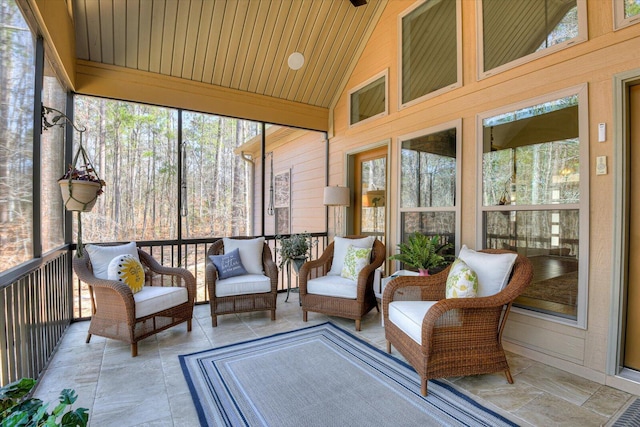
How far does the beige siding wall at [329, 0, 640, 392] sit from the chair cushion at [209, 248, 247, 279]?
8.50 feet

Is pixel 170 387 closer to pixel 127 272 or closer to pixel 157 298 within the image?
pixel 157 298

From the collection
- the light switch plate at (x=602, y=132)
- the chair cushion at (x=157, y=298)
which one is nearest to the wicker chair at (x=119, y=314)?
the chair cushion at (x=157, y=298)

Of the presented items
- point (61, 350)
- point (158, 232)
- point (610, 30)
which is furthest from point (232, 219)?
point (610, 30)

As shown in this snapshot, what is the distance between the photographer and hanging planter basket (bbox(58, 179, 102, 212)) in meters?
2.51

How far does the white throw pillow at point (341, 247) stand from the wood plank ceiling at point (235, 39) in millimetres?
2566

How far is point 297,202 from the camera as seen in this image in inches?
246

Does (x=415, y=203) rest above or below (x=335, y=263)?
above

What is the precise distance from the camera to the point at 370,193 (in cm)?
486

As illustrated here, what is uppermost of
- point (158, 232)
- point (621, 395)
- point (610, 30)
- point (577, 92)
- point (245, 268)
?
point (610, 30)

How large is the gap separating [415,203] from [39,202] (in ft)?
12.2

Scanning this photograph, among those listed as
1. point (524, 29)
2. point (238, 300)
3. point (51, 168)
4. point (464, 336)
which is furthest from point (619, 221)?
point (51, 168)

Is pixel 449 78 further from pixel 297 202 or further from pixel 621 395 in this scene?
pixel 297 202

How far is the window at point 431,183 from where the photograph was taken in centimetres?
348

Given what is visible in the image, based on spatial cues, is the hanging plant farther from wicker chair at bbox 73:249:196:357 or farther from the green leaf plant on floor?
the green leaf plant on floor
